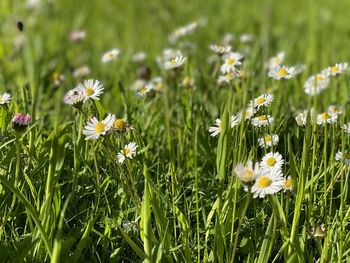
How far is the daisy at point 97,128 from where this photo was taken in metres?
1.38

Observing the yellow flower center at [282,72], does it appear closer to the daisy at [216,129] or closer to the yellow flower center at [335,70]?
the yellow flower center at [335,70]

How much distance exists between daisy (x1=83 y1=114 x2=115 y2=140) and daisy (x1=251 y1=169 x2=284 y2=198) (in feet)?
1.29

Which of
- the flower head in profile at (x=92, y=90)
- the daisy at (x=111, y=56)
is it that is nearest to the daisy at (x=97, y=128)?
the flower head in profile at (x=92, y=90)

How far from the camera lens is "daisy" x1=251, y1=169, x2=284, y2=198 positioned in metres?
1.20

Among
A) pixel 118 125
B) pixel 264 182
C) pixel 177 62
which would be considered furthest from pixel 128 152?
pixel 177 62

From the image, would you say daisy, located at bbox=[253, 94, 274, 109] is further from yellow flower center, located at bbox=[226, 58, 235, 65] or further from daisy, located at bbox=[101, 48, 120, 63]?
daisy, located at bbox=[101, 48, 120, 63]

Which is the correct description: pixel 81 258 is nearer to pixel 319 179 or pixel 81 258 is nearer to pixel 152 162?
pixel 152 162

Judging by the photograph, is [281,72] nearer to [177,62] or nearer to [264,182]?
[177,62]

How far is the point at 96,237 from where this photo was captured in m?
1.40

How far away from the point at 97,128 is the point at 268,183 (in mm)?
455

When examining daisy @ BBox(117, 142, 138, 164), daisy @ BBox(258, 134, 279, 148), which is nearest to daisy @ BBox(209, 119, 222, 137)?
daisy @ BBox(258, 134, 279, 148)

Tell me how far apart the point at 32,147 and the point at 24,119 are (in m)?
0.19

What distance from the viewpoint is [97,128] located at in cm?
141

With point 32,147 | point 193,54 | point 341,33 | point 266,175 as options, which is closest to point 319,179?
point 266,175
